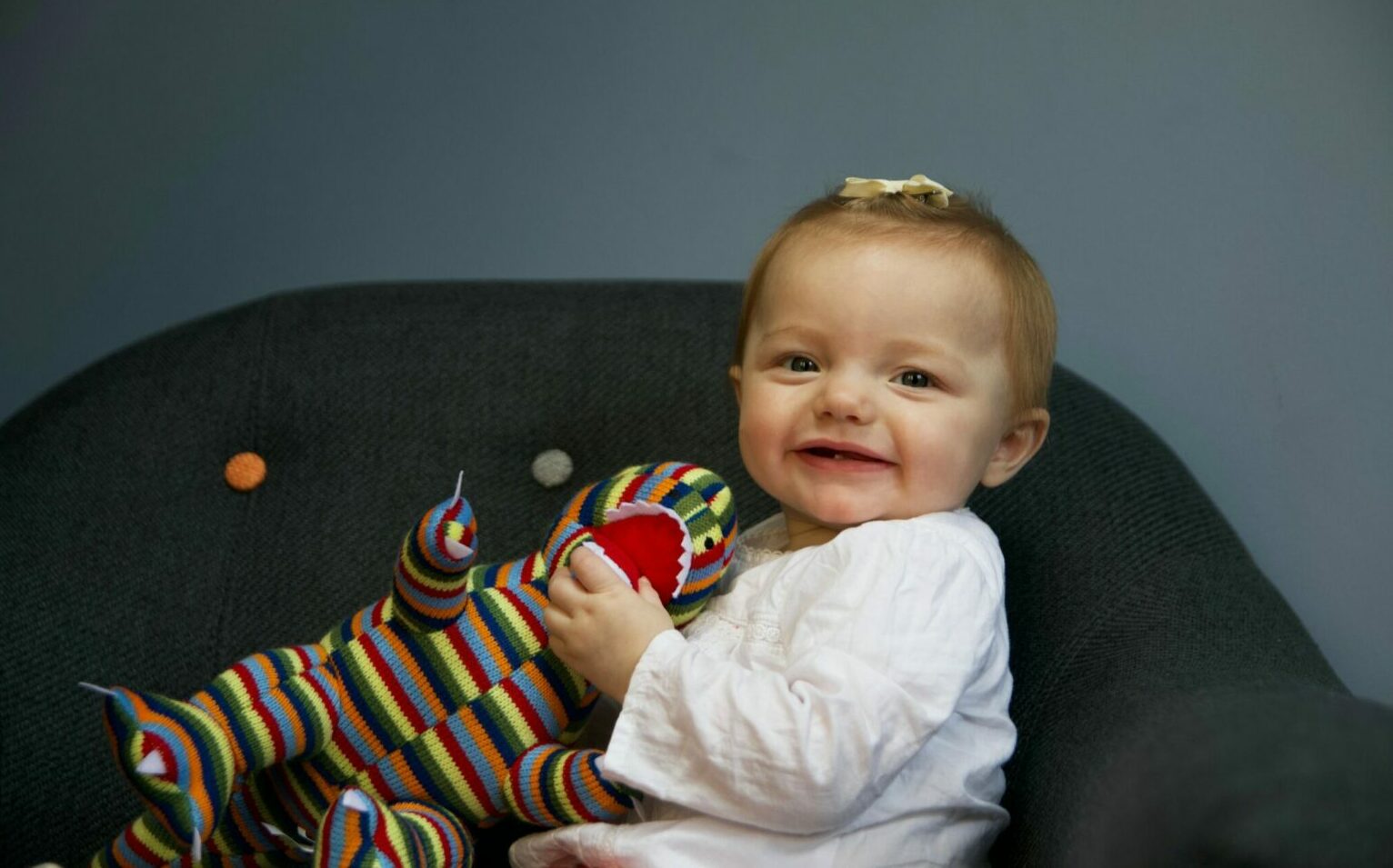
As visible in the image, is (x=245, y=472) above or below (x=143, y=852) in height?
above

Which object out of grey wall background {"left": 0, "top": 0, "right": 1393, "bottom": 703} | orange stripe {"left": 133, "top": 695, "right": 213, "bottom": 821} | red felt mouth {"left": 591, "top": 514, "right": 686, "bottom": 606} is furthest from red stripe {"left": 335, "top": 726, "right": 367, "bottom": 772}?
grey wall background {"left": 0, "top": 0, "right": 1393, "bottom": 703}

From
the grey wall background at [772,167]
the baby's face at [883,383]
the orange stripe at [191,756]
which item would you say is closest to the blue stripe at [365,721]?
the orange stripe at [191,756]

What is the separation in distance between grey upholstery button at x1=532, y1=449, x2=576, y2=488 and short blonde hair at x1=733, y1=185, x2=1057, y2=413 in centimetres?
28

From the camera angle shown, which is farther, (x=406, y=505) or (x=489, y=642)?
(x=406, y=505)

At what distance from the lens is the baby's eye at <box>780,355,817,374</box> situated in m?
0.99

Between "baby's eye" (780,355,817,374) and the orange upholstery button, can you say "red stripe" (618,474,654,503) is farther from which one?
the orange upholstery button

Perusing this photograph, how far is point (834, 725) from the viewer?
0.79 metres

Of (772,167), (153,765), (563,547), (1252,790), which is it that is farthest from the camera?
(772,167)

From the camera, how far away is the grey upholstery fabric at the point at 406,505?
1.00 m

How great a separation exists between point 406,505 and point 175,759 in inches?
18.1

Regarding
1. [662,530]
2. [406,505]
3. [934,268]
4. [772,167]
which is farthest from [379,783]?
[772,167]

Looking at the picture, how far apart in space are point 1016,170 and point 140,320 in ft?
3.46

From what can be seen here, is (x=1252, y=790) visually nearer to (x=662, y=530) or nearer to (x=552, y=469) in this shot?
(x=662, y=530)

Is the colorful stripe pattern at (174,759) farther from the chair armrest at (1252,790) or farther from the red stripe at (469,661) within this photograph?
the chair armrest at (1252,790)
